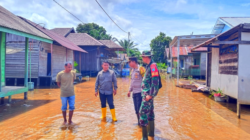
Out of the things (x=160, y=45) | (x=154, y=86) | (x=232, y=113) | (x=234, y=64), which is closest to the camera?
(x=154, y=86)

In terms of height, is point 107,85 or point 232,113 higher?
point 107,85

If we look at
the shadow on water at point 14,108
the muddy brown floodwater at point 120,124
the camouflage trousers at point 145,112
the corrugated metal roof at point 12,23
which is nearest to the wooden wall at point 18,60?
the corrugated metal roof at point 12,23

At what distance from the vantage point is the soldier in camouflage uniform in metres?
3.93

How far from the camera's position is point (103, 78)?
5.58 m

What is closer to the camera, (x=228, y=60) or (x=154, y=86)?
(x=154, y=86)

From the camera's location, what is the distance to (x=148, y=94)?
402 centimetres

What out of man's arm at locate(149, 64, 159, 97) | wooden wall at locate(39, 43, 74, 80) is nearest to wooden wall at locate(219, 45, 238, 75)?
man's arm at locate(149, 64, 159, 97)

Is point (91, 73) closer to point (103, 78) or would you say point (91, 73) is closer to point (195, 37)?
A: point (195, 37)

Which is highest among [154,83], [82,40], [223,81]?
[82,40]

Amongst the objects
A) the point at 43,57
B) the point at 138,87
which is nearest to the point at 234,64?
the point at 138,87

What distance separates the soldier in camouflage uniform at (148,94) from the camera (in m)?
3.93

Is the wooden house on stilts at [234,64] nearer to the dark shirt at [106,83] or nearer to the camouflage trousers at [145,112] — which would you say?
the camouflage trousers at [145,112]

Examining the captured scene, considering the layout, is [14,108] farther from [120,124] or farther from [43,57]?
[43,57]

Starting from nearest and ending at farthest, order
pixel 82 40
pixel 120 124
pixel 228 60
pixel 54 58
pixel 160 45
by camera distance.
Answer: pixel 120 124
pixel 228 60
pixel 54 58
pixel 82 40
pixel 160 45
